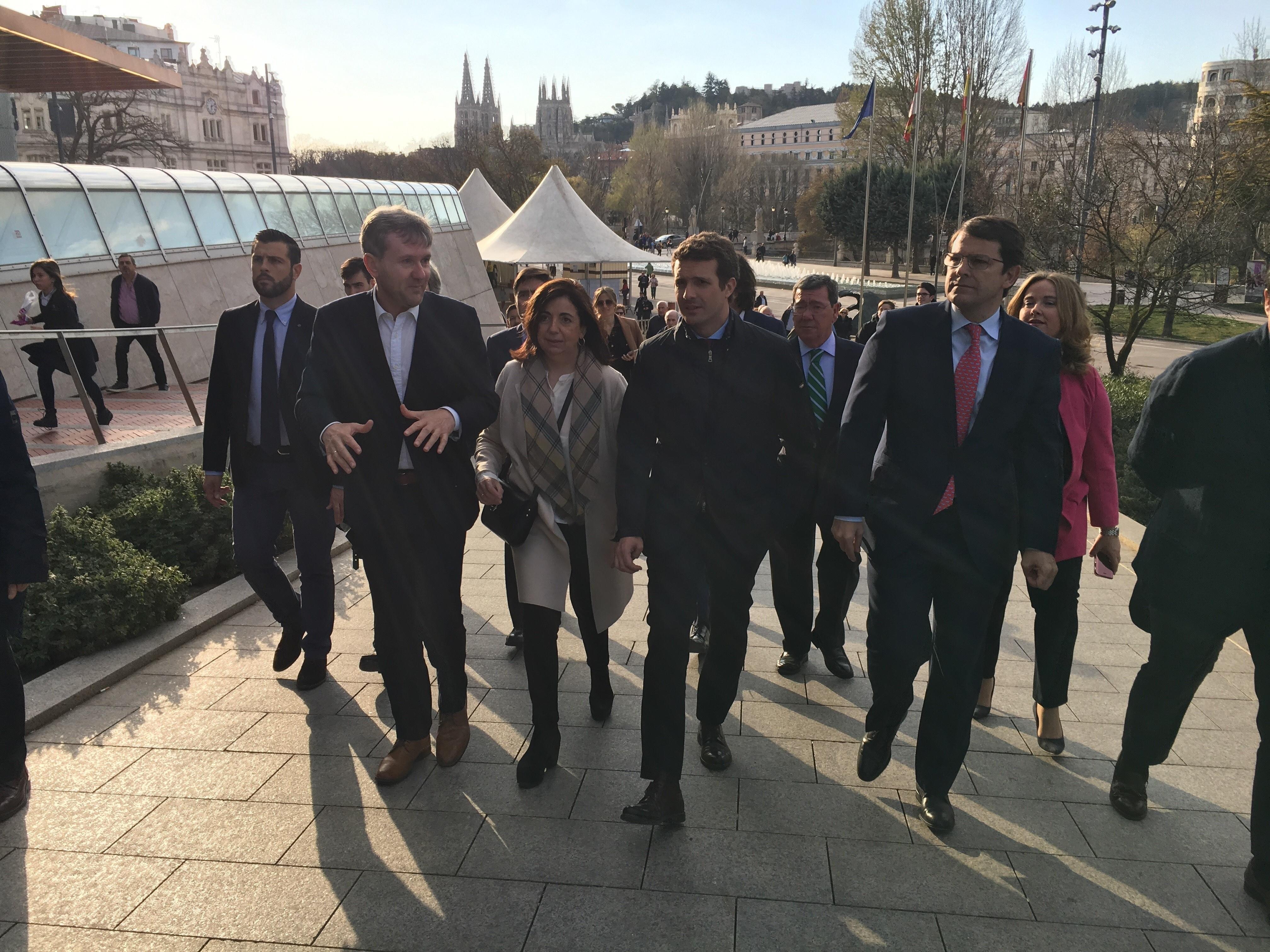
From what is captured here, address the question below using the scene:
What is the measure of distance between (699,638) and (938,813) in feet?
6.56

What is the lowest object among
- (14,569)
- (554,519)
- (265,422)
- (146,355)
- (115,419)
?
(115,419)

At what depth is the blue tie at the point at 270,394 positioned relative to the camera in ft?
14.1

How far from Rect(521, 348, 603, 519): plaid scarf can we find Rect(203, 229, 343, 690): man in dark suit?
4.13ft

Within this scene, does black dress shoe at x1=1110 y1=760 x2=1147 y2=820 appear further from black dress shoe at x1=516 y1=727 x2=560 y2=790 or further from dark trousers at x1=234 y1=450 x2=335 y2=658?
dark trousers at x1=234 y1=450 x2=335 y2=658

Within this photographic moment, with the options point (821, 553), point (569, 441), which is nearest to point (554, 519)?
point (569, 441)

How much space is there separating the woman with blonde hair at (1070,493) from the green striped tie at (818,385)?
1087mm

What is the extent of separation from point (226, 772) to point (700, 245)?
9.28 ft

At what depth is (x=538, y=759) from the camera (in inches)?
141

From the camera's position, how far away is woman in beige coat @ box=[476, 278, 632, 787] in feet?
11.6

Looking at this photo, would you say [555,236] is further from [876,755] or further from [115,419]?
[876,755]

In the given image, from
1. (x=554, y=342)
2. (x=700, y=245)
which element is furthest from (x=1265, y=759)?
(x=554, y=342)

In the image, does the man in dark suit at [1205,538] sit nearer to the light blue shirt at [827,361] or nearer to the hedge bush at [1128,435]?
the light blue shirt at [827,361]

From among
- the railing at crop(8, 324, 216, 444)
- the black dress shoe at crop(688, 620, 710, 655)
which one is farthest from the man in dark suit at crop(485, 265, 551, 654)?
the railing at crop(8, 324, 216, 444)

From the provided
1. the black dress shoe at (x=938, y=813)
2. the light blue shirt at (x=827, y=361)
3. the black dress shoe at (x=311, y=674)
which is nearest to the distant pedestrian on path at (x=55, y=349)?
the black dress shoe at (x=311, y=674)
